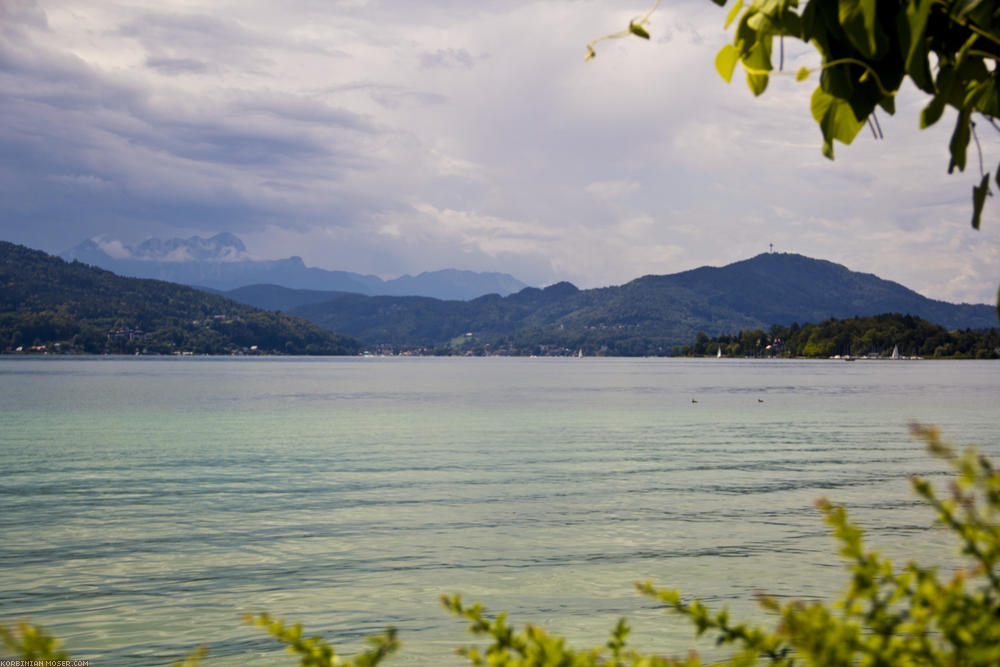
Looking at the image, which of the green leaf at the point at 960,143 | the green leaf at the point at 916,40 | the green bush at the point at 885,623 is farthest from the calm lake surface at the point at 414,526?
the green leaf at the point at 916,40

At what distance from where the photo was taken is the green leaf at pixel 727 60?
10.1 feet

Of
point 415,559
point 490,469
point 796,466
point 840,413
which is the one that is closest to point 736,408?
point 840,413

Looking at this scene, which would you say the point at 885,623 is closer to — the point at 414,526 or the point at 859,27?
the point at 859,27

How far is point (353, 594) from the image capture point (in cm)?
1286

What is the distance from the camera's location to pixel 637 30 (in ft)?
9.81

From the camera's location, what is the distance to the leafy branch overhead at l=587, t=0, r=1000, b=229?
2.68m

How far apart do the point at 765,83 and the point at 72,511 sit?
2036 centimetres

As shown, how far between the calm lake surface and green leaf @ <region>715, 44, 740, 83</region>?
30.0ft

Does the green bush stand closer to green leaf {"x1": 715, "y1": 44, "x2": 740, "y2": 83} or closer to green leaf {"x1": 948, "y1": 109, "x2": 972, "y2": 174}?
green leaf {"x1": 948, "y1": 109, "x2": 972, "y2": 174}

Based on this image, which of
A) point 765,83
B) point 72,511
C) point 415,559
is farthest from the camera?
point 72,511

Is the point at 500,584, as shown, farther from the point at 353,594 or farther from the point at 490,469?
the point at 490,469

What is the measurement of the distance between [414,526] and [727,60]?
51.6 ft

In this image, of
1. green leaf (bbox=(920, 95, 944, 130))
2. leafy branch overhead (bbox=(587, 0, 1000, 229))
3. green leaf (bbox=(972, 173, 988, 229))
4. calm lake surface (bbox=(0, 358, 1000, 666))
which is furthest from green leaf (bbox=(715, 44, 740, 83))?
calm lake surface (bbox=(0, 358, 1000, 666))

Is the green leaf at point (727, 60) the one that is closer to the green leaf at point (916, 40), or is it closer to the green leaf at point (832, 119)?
the green leaf at point (832, 119)
